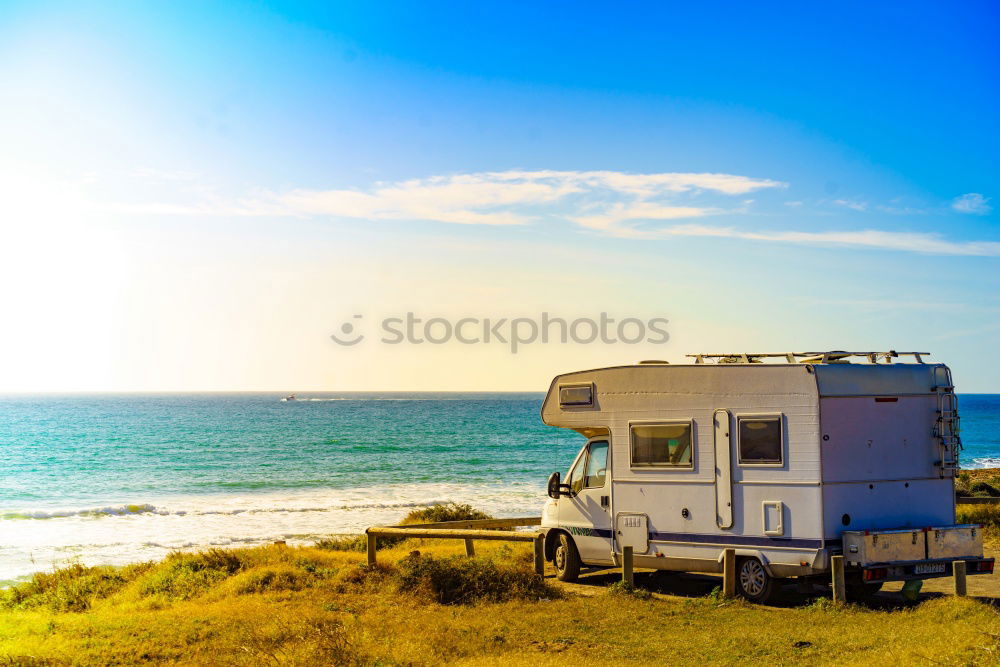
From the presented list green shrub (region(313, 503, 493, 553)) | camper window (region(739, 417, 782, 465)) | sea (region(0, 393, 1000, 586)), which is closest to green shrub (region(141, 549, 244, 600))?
green shrub (region(313, 503, 493, 553))

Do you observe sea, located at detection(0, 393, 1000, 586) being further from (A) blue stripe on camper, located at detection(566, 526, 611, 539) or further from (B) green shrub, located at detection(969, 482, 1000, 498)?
(B) green shrub, located at detection(969, 482, 1000, 498)

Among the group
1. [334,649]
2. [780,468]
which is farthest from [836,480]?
[334,649]

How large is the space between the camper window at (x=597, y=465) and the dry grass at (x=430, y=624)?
175cm

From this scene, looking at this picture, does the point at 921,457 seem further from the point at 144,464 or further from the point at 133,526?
the point at 144,464

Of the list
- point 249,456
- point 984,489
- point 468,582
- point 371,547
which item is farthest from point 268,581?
point 249,456

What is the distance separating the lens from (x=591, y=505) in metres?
13.8

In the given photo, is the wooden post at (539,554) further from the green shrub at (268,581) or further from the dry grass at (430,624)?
the green shrub at (268,581)

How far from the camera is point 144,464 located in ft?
188

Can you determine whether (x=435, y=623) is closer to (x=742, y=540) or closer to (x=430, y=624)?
(x=430, y=624)

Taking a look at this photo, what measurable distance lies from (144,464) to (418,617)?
5094 centimetres

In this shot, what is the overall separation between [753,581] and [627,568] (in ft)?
5.59

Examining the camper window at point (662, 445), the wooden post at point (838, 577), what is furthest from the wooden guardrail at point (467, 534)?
the wooden post at point (838, 577)

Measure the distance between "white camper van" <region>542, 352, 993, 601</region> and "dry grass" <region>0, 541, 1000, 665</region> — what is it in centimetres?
74

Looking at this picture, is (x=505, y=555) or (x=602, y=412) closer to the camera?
(x=602, y=412)
